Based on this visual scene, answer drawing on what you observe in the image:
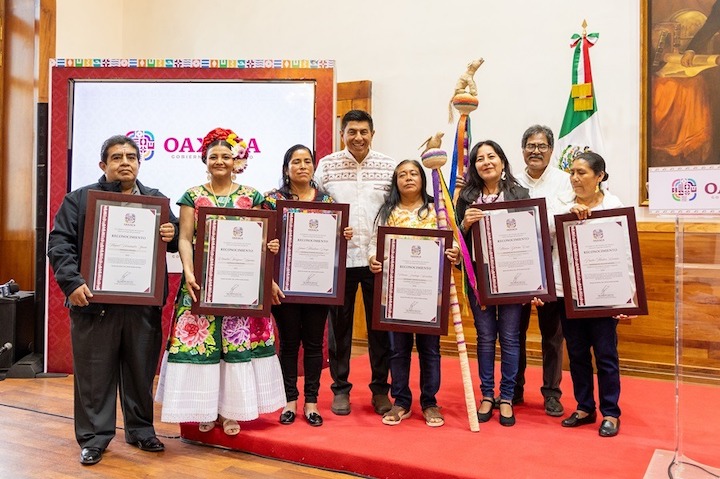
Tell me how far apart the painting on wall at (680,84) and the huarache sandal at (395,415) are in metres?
2.57

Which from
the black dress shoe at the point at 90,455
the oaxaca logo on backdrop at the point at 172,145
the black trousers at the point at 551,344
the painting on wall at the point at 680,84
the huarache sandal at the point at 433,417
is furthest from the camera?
the painting on wall at the point at 680,84

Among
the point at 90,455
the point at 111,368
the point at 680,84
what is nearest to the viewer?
the point at 90,455

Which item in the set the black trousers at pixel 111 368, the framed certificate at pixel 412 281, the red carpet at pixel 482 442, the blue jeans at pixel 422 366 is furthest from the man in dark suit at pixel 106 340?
the blue jeans at pixel 422 366

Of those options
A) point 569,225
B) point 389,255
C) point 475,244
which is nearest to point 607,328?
point 569,225

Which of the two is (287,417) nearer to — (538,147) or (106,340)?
(106,340)

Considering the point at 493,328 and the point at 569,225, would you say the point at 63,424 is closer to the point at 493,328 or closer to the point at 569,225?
the point at 493,328

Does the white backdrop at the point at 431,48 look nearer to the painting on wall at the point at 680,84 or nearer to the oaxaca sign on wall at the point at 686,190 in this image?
the painting on wall at the point at 680,84

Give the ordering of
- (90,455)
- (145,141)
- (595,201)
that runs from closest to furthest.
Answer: (90,455), (595,201), (145,141)

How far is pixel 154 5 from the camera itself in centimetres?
661

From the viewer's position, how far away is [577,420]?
9.31 feet

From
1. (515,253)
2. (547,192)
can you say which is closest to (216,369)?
(515,253)

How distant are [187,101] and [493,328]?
249 cm

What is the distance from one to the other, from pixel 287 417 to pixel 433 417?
67 cm

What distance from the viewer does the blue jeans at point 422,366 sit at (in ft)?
9.40
